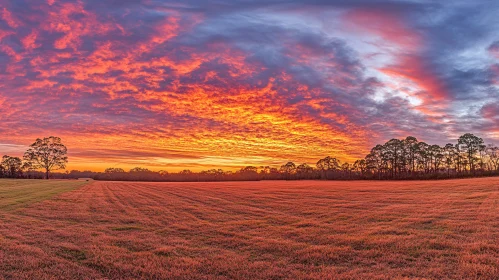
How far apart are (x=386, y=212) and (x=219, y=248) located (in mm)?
12303

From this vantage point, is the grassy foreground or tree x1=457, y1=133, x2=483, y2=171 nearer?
the grassy foreground

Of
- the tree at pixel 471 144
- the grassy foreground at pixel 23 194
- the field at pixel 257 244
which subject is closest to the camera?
the field at pixel 257 244

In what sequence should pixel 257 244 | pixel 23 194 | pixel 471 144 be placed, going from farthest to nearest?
pixel 471 144 < pixel 23 194 < pixel 257 244

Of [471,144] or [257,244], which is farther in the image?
[471,144]

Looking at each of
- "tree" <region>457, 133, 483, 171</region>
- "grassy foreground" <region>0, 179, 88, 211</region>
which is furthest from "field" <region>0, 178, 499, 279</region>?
"tree" <region>457, 133, 483, 171</region>

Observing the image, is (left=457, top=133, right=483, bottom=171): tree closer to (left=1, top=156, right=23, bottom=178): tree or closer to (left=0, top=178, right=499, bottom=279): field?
(left=0, top=178, right=499, bottom=279): field

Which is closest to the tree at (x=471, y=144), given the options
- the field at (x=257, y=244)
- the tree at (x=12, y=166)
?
the field at (x=257, y=244)

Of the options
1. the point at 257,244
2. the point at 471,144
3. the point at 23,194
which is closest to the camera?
the point at 257,244

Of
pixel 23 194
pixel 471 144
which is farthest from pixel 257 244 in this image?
pixel 471 144

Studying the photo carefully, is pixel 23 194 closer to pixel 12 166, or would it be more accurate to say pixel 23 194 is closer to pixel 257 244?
pixel 257 244

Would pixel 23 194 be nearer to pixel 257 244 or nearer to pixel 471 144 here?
pixel 257 244

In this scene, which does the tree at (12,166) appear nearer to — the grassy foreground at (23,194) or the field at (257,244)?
the grassy foreground at (23,194)

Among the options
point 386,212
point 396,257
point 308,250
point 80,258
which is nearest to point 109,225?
point 80,258

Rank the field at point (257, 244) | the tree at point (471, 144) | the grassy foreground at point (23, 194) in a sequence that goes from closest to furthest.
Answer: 1. the field at point (257, 244)
2. the grassy foreground at point (23, 194)
3. the tree at point (471, 144)
